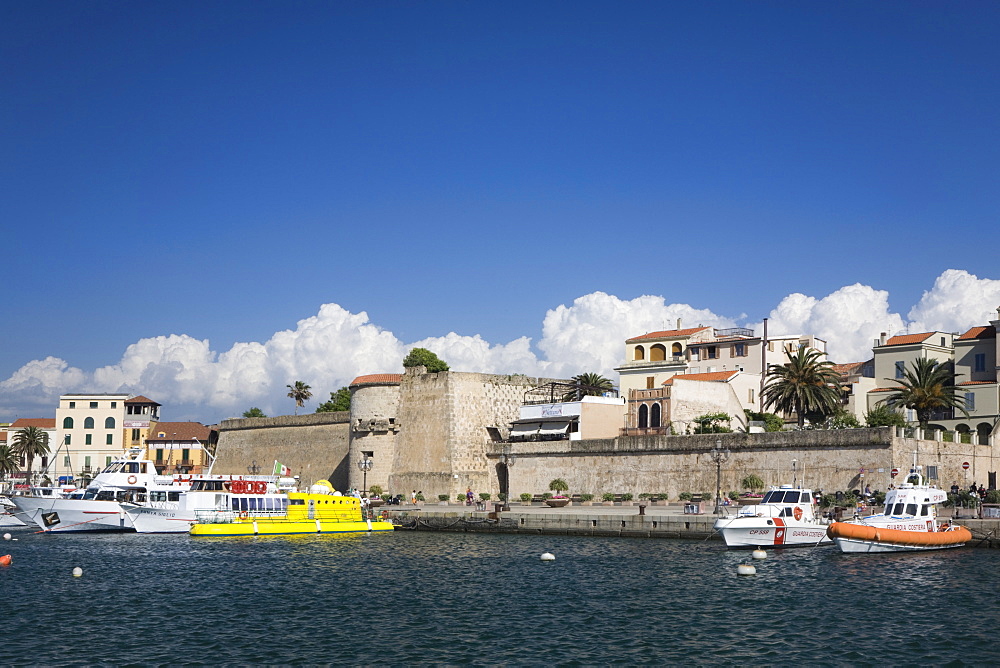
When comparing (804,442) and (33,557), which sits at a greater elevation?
(804,442)

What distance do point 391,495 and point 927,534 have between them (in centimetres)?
3908

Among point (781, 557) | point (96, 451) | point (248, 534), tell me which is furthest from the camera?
point (96, 451)

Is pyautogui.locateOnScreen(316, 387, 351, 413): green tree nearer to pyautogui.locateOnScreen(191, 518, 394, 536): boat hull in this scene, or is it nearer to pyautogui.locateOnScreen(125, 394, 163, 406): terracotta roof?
pyautogui.locateOnScreen(125, 394, 163, 406): terracotta roof

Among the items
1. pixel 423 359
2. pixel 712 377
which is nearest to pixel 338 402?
pixel 423 359

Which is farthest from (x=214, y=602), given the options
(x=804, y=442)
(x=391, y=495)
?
(x=391, y=495)

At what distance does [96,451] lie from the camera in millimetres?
106438

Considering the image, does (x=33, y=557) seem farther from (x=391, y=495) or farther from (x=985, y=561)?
(x=985, y=561)

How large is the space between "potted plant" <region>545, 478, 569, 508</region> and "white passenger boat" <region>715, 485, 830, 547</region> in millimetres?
18967

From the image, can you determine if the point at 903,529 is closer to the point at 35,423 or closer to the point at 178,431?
the point at 178,431

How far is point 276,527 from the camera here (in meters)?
51.9

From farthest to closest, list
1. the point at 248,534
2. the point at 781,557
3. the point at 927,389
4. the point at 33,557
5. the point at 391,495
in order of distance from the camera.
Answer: the point at 391,495 → the point at 927,389 → the point at 248,534 → the point at 33,557 → the point at 781,557

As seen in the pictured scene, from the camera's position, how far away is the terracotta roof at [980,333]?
65500 mm

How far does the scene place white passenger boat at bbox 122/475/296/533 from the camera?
174 ft

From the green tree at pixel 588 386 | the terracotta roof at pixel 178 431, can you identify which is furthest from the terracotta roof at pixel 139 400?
the green tree at pixel 588 386
